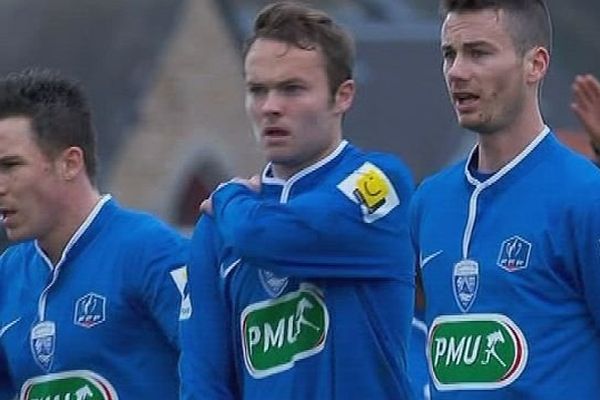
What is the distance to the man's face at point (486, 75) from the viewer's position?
13.4ft

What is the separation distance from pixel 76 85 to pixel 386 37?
11.4 ft

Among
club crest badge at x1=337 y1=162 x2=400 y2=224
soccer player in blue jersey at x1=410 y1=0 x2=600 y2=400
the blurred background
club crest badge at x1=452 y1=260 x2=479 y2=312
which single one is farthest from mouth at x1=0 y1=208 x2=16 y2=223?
the blurred background

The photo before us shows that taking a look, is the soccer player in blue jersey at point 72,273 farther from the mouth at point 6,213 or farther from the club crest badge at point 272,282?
the club crest badge at point 272,282

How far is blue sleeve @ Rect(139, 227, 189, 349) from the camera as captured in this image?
182 inches

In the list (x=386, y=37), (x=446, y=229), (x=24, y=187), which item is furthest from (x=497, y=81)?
(x=386, y=37)

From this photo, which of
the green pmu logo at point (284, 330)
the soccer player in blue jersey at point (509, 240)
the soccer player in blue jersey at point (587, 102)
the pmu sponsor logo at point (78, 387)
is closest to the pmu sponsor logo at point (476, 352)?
the soccer player in blue jersey at point (509, 240)

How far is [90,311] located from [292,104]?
2.92 ft

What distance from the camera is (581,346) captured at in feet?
13.1

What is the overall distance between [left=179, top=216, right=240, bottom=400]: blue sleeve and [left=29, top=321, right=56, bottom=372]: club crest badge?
506mm

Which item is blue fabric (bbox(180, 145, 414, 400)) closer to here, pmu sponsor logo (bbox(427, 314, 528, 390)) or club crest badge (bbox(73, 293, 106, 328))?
pmu sponsor logo (bbox(427, 314, 528, 390))

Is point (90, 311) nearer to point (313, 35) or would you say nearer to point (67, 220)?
point (67, 220)

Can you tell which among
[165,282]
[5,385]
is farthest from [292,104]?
[5,385]

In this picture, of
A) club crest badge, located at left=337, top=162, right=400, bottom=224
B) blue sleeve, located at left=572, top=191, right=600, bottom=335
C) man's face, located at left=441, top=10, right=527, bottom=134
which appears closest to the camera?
blue sleeve, located at left=572, top=191, right=600, bottom=335

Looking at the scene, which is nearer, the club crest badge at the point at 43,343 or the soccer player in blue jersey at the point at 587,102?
the soccer player in blue jersey at the point at 587,102
